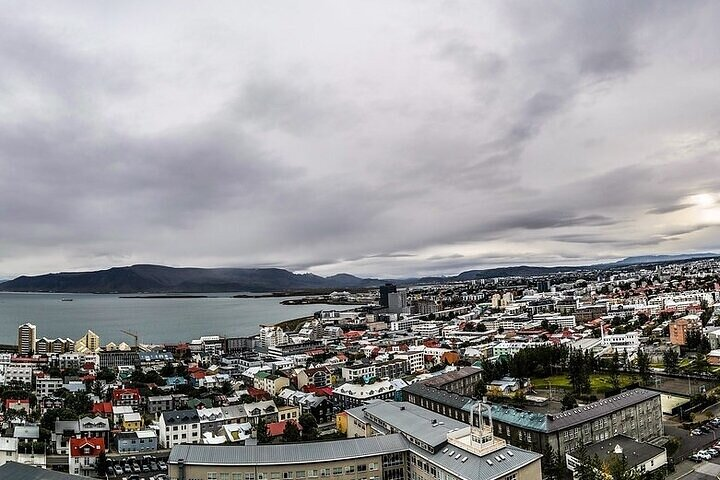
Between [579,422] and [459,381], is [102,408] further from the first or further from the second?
[579,422]

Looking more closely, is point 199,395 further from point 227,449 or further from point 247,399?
point 227,449

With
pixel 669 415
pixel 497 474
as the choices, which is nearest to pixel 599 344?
pixel 669 415

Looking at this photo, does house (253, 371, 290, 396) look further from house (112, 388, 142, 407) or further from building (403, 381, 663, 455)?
building (403, 381, 663, 455)

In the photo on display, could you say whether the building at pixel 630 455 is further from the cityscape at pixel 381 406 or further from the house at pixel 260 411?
the house at pixel 260 411

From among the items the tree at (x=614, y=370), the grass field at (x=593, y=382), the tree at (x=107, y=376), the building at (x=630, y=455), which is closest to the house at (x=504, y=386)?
the grass field at (x=593, y=382)

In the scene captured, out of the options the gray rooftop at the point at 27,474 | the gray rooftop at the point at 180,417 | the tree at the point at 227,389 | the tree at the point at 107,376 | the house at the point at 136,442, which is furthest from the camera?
the tree at the point at 107,376

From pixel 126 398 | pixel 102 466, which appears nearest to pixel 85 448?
pixel 102 466
